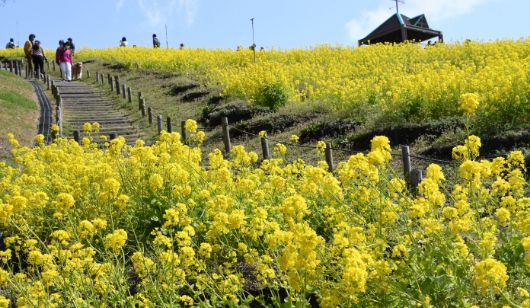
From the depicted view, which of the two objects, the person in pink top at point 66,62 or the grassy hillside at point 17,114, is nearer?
the grassy hillside at point 17,114

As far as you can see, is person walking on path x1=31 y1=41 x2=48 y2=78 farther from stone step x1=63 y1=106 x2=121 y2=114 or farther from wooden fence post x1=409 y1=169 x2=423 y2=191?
wooden fence post x1=409 y1=169 x2=423 y2=191

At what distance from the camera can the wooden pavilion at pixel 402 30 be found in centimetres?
3030

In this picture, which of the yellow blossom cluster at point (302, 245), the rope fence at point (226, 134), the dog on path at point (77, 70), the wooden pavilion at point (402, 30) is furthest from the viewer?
the wooden pavilion at point (402, 30)

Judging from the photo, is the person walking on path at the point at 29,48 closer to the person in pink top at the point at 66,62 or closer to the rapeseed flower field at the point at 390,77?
the person in pink top at the point at 66,62

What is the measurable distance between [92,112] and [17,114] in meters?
2.91

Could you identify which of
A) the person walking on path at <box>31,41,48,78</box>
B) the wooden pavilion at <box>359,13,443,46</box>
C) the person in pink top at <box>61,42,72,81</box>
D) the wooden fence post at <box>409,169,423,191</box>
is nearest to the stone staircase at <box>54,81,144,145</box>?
the person in pink top at <box>61,42,72,81</box>

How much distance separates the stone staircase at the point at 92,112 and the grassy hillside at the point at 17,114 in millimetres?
957

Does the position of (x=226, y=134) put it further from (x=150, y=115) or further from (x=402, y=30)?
(x=402, y=30)

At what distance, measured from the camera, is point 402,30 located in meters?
29.9

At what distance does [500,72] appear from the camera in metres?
12.1

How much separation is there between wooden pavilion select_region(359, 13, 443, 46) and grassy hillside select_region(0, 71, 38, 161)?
1635 centimetres

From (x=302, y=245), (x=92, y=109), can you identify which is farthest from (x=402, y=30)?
(x=302, y=245)

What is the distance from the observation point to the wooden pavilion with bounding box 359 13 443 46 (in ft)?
99.4

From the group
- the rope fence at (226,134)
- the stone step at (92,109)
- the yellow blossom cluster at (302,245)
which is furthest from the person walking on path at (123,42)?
the yellow blossom cluster at (302,245)
